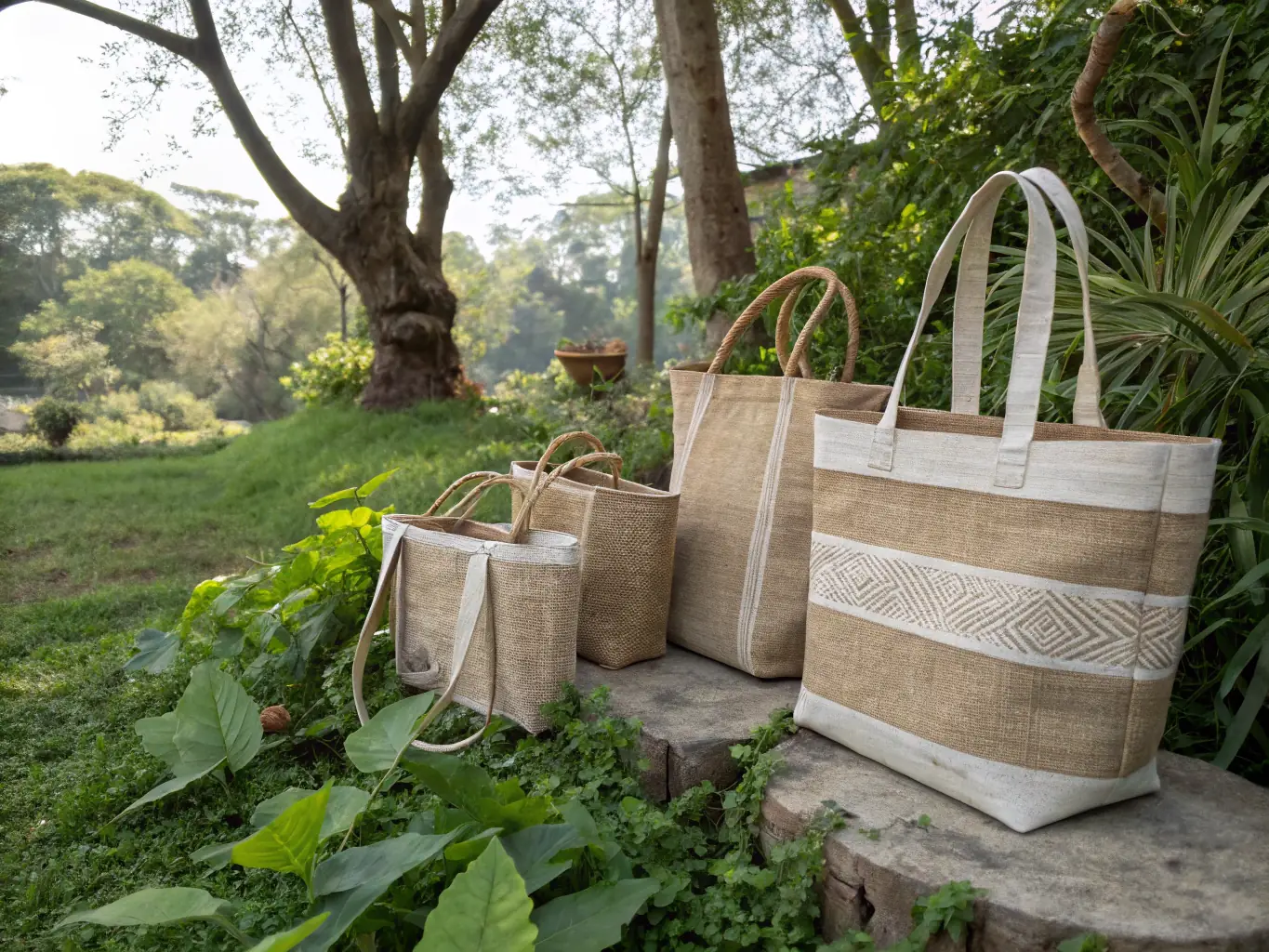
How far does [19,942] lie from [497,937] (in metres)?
1.05

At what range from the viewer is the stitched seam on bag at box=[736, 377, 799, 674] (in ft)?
6.68

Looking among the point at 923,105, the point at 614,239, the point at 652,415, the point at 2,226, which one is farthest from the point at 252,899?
the point at 614,239

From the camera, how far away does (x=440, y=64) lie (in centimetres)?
815

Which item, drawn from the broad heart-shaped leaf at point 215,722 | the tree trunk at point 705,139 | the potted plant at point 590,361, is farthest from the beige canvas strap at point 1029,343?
the potted plant at point 590,361

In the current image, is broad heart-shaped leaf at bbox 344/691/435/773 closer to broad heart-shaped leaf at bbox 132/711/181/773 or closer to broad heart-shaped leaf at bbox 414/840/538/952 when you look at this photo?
broad heart-shaped leaf at bbox 414/840/538/952

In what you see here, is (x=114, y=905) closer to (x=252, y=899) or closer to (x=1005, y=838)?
(x=252, y=899)

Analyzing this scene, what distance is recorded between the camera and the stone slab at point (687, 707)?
1745 mm

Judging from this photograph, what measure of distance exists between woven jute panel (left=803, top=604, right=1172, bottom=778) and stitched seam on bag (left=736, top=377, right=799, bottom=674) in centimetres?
51

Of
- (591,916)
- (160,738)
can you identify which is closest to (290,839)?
(591,916)

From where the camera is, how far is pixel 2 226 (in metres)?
7.43

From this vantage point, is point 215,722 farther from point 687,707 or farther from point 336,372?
point 336,372

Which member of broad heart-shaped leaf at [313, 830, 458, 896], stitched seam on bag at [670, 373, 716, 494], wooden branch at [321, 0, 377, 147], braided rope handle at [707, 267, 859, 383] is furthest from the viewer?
wooden branch at [321, 0, 377, 147]

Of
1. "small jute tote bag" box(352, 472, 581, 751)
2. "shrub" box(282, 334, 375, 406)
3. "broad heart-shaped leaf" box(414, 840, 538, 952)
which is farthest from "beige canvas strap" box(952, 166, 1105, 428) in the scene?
"shrub" box(282, 334, 375, 406)

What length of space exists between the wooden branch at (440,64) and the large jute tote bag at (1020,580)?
746cm
